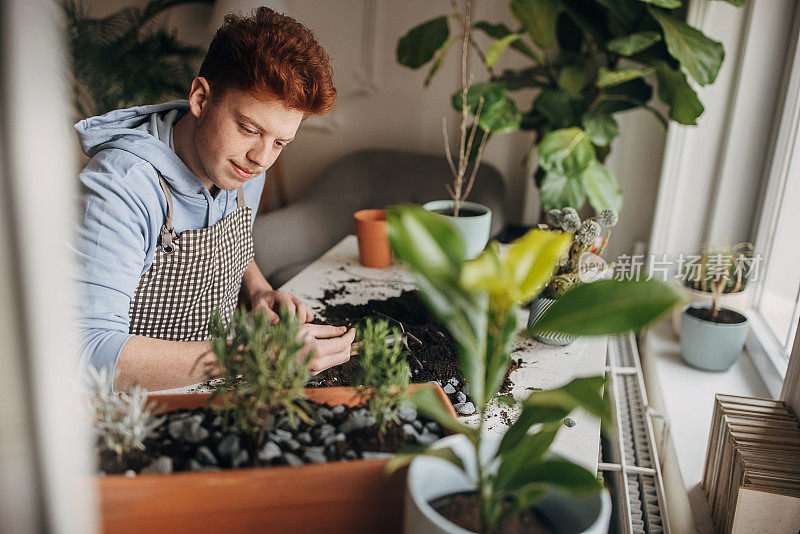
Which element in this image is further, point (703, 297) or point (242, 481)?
point (703, 297)

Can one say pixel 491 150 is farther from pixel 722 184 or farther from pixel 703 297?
pixel 703 297

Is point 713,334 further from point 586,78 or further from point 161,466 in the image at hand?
point 161,466

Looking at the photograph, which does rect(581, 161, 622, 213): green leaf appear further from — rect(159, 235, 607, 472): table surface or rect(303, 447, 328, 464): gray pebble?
rect(303, 447, 328, 464): gray pebble

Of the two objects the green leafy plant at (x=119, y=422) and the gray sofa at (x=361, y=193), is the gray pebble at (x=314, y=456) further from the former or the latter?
the gray sofa at (x=361, y=193)

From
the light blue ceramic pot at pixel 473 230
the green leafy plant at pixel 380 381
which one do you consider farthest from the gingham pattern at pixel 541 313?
the green leafy plant at pixel 380 381

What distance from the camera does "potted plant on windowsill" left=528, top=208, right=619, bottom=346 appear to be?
1.11 m

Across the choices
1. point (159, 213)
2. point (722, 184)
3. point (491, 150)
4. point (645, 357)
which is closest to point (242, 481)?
point (159, 213)

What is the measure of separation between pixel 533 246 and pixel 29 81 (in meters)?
0.30

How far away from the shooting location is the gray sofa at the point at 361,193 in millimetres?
2137

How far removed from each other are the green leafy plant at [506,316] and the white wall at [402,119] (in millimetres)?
1914

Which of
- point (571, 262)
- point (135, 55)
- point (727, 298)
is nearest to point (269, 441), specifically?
point (571, 262)

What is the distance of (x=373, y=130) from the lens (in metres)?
2.63

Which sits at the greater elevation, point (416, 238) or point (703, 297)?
point (416, 238)

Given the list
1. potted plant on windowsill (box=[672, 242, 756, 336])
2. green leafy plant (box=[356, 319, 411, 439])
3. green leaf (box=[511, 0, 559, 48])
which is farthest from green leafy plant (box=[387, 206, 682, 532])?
green leaf (box=[511, 0, 559, 48])
